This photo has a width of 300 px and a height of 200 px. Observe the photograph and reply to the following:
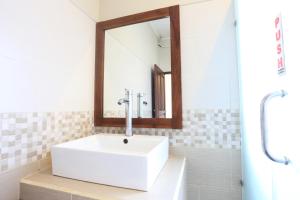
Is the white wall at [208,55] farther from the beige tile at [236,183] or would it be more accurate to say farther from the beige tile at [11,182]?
the beige tile at [11,182]

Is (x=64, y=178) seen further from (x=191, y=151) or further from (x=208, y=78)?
(x=208, y=78)

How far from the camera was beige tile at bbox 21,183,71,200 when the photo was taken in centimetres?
68

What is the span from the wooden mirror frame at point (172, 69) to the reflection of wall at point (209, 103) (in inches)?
1.8

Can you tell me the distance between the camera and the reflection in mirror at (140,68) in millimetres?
1287

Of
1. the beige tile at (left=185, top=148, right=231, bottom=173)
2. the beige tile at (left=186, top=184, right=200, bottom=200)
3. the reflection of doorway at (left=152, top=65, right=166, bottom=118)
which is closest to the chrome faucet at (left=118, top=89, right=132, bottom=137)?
the reflection of doorway at (left=152, top=65, right=166, bottom=118)

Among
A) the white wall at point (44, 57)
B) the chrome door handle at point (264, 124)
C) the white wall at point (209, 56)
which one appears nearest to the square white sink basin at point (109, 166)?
the white wall at point (44, 57)

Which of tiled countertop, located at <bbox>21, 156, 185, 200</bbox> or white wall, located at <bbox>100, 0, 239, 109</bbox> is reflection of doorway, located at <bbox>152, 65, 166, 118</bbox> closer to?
white wall, located at <bbox>100, 0, 239, 109</bbox>

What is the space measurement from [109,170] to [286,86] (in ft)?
2.47

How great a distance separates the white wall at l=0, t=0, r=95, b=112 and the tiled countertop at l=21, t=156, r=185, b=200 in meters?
0.37

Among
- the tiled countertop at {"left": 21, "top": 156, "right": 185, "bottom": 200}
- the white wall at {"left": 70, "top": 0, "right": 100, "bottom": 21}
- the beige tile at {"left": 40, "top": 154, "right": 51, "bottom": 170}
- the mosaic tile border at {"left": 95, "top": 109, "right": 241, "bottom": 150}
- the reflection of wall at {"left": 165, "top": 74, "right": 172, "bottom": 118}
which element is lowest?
the tiled countertop at {"left": 21, "top": 156, "right": 185, "bottom": 200}

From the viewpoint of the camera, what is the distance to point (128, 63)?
4.71 ft

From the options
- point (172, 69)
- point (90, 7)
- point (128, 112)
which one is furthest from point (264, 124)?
point (90, 7)

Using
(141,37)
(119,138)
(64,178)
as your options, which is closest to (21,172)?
(64,178)

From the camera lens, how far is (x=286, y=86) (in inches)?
22.5
